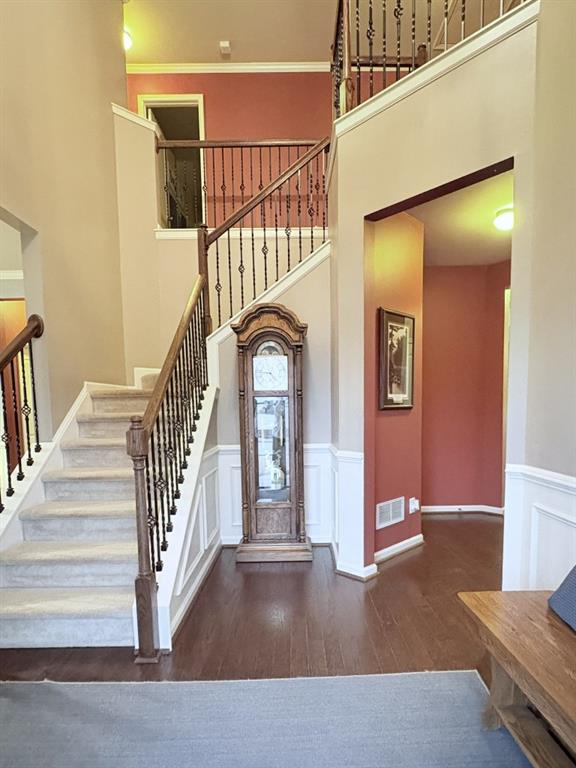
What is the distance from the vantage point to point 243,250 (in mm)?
4145

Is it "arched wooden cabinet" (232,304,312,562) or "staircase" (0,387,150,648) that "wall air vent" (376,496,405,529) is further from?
"staircase" (0,387,150,648)

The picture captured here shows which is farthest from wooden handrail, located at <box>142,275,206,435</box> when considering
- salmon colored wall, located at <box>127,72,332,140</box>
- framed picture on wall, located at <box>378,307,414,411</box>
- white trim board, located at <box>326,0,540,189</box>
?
salmon colored wall, located at <box>127,72,332,140</box>

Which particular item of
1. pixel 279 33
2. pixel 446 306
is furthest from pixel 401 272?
pixel 279 33

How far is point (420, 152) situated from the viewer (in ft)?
7.53

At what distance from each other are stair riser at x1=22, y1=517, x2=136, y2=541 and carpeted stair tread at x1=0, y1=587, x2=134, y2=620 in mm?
307

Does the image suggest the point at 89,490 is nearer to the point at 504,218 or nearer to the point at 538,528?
the point at 538,528

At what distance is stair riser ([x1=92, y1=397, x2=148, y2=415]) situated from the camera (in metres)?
3.36

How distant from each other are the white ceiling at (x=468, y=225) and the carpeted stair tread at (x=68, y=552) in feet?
10.3

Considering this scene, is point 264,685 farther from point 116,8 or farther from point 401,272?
point 116,8

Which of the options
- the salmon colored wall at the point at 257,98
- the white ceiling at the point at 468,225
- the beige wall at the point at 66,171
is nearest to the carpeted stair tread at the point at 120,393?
the beige wall at the point at 66,171

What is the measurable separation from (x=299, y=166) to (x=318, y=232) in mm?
783

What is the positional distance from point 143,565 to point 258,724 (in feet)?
2.93

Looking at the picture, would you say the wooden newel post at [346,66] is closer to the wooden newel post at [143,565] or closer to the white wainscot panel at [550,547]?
the wooden newel post at [143,565]

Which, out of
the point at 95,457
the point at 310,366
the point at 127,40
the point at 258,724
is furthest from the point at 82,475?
the point at 127,40
